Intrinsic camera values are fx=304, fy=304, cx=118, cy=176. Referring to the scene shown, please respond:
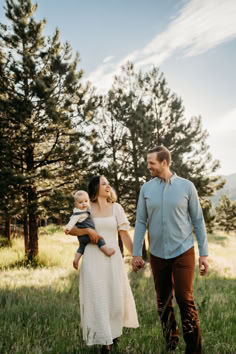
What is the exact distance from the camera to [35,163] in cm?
1218

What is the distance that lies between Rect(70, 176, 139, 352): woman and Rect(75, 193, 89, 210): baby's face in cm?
11

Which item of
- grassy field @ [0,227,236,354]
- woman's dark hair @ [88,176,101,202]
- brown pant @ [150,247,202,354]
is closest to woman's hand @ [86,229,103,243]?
woman's dark hair @ [88,176,101,202]

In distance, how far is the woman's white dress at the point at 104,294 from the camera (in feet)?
10.9

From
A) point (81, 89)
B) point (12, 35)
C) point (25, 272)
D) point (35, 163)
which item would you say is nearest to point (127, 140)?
point (81, 89)

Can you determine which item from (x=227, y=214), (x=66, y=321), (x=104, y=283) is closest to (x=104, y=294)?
(x=104, y=283)

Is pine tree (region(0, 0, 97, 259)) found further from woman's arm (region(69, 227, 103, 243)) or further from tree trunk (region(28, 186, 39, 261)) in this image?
woman's arm (region(69, 227, 103, 243))

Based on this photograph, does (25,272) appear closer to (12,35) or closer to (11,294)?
(11,294)

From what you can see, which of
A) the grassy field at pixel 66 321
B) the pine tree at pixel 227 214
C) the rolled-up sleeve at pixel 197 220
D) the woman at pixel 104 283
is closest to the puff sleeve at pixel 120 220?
Answer: the woman at pixel 104 283

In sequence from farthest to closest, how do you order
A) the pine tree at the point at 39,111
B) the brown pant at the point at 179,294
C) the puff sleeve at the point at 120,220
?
the pine tree at the point at 39,111, the puff sleeve at the point at 120,220, the brown pant at the point at 179,294

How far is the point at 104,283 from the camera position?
11.2 feet

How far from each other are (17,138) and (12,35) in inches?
162

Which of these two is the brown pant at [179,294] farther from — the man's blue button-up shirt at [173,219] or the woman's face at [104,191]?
the woman's face at [104,191]

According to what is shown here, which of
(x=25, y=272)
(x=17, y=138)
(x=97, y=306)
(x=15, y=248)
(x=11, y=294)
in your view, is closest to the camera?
(x=97, y=306)

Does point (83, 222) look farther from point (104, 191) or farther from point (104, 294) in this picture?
point (104, 294)
